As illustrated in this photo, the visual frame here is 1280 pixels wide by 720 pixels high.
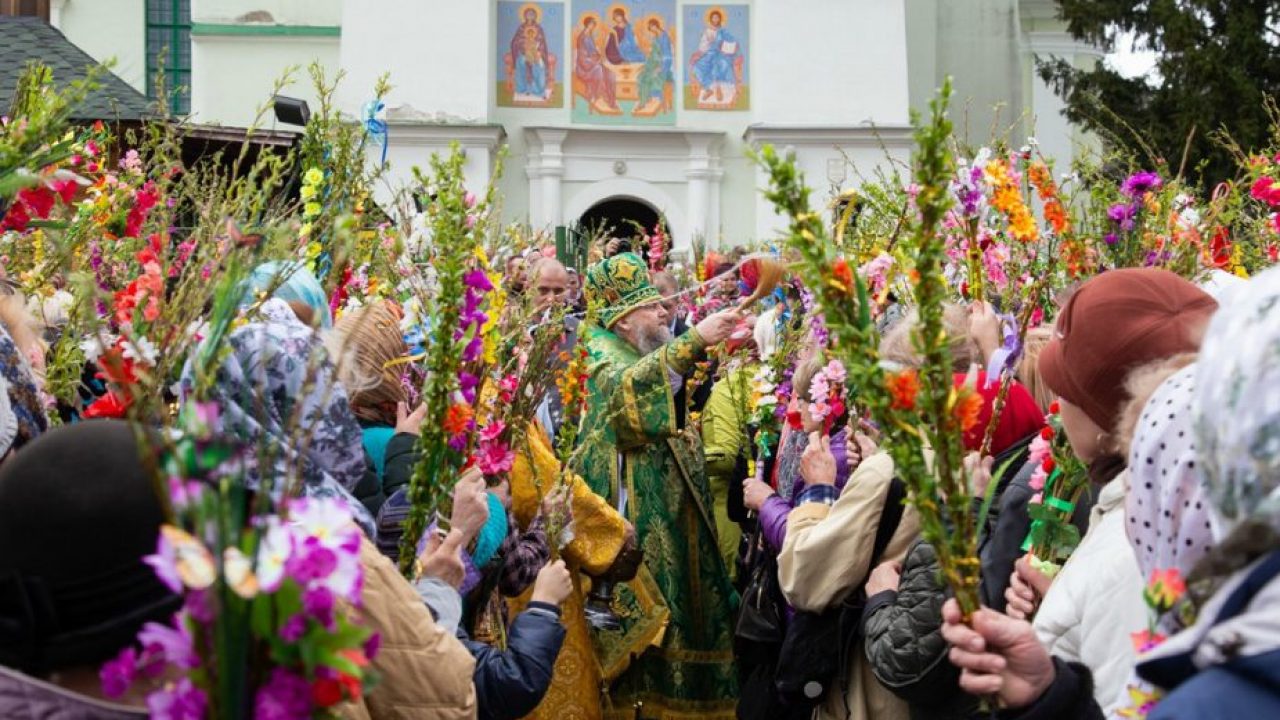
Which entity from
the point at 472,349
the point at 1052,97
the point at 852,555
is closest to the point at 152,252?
the point at 472,349

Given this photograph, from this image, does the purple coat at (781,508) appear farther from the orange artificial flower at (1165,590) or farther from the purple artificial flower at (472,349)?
the orange artificial flower at (1165,590)

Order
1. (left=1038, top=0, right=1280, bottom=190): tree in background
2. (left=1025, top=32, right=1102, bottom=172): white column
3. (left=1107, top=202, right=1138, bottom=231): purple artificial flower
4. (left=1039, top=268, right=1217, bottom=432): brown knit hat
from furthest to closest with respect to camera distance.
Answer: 1. (left=1025, top=32, right=1102, bottom=172): white column
2. (left=1038, top=0, right=1280, bottom=190): tree in background
3. (left=1107, top=202, right=1138, bottom=231): purple artificial flower
4. (left=1039, top=268, right=1217, bottom=432): brown knit hat

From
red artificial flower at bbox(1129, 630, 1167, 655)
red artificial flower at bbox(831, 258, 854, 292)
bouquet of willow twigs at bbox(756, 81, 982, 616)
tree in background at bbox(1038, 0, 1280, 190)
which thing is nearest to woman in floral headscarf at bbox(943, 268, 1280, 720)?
red artificial flower at bbox(1129, 630, 1167, 655)

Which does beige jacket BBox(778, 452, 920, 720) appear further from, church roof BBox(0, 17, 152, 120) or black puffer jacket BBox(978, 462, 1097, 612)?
church roof BBox(0, 17, 152, 120)

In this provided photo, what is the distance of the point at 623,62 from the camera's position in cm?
2469

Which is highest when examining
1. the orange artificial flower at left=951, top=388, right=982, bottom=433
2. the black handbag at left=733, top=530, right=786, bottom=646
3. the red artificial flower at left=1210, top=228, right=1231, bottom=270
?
the red artificial flower at left=1210, top=228, right=1231, bottom=270

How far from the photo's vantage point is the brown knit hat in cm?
255

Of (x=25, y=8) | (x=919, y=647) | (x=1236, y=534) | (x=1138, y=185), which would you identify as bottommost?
(x=919, y=647)

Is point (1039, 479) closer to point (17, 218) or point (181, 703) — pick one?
point (181, 703)

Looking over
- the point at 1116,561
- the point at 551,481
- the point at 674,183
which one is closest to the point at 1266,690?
the point at 1116,561

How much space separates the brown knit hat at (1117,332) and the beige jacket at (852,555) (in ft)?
3.41

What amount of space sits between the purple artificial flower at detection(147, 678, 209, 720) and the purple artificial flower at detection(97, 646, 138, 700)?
47 mm

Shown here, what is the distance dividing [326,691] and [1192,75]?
20.2 m

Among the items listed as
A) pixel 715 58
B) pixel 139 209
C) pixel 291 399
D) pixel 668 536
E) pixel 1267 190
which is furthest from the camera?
pixel 715 58
